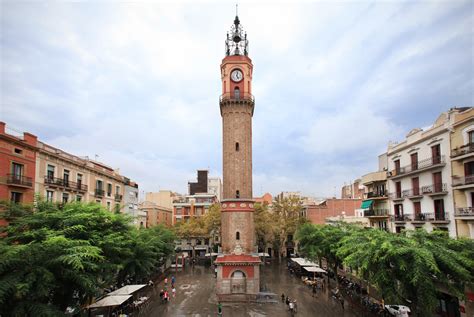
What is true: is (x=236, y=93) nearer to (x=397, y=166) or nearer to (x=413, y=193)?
(x=397, y=166)

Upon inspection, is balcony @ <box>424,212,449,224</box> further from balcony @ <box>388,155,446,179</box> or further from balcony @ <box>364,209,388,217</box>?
balcony @ <box>364,209,388,217</box>

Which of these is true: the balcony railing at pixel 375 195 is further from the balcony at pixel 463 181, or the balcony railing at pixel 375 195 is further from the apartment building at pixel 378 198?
the balcony at pixel 463 181

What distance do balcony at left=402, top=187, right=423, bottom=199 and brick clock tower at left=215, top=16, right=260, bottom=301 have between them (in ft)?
51.9

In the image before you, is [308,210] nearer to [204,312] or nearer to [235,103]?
[235,103]

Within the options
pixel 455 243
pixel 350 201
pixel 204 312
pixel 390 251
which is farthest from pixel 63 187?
pixel 350 201

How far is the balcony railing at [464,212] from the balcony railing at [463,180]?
6.36 feet

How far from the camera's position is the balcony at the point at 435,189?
86.1ft

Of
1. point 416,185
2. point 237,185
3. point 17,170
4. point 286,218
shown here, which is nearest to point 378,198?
point 416,185

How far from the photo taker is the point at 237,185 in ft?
119

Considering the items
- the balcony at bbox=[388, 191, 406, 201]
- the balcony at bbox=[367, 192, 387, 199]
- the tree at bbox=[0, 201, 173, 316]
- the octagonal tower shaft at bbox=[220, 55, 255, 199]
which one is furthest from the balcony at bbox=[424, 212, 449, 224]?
the tree at bbox=[0, 201, 173, 316]

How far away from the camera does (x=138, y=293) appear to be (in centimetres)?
3381

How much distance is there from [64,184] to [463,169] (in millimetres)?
36239

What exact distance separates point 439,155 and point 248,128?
63.4 feet

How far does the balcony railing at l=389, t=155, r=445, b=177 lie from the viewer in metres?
27.0
